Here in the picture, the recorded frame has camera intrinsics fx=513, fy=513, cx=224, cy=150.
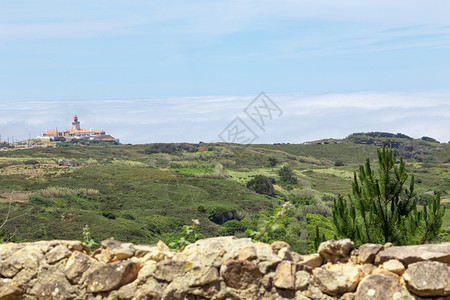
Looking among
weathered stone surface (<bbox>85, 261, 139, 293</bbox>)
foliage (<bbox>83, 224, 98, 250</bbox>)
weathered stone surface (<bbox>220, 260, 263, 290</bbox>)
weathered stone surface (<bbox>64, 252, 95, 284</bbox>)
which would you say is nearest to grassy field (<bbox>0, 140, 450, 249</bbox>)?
foliage (<bbox>83, 224, 98, 250</bbox>)

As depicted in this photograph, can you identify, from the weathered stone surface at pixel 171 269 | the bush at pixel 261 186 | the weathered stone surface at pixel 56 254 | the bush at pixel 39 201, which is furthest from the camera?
the bush at pixel 261 186

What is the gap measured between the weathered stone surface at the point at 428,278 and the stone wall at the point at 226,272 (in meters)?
0.01

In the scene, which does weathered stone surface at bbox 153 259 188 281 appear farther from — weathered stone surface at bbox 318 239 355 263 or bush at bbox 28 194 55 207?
bush at bbox 28 194 55 207

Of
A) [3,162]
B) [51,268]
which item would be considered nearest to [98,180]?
[3,162]

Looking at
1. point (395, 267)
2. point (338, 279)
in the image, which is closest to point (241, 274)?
point (338, 279)

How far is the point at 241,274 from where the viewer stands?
18.9 feet

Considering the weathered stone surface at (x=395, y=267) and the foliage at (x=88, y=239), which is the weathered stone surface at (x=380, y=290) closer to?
the weathered stone surface at (x=395, y=267)

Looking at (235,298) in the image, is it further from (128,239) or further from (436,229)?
(128,239)

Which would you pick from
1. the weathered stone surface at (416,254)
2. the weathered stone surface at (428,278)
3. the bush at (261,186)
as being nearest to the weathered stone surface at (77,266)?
the weathered stone surface at (416,254)

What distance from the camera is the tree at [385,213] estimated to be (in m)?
10.8

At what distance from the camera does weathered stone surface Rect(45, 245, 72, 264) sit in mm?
6070

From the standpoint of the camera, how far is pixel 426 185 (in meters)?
81.0

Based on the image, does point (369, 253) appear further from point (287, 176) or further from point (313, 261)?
point (287, 176)

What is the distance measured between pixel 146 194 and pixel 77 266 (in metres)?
55.5
